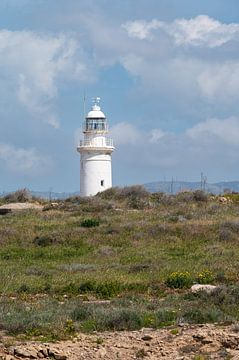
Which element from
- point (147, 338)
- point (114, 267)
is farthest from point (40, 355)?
point (114, 267)

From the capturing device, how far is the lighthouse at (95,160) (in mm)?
46688

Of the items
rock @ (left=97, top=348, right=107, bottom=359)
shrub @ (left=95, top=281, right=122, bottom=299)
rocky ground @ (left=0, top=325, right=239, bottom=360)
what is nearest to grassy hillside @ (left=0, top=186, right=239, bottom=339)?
shrub @ (left=95, top=281, right=122, bottom=299)

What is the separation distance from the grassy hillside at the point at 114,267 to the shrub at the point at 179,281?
0.02 metres

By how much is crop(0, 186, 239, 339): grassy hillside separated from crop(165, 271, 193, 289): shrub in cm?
2

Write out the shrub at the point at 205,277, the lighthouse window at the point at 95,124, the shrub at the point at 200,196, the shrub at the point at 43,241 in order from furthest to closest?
1. the lighthouse window at the point at 95,124
2. the shrub at the point at 200,196
3. the shrub at the point at 43,241
4. the shrub at the point at 205,277

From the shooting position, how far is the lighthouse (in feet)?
153

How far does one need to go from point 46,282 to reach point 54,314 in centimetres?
610

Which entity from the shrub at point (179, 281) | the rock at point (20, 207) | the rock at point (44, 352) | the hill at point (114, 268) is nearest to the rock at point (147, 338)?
the hill at point (114, 268)

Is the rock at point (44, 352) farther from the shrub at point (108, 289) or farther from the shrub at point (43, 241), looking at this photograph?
the shrub at point (43, 241)

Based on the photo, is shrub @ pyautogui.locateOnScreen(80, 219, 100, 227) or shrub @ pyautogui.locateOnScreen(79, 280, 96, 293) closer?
shrub @ pyautogui.locateOnScreen(79, 280, 96, 293)

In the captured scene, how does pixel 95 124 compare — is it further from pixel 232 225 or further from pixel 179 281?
pixel 179 281

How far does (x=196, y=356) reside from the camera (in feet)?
36.1

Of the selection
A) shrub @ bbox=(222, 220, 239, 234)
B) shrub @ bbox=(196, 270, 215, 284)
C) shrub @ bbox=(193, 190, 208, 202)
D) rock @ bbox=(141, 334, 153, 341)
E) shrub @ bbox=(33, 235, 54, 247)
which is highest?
shrub @ bbox=(193, 190, 208, 202)

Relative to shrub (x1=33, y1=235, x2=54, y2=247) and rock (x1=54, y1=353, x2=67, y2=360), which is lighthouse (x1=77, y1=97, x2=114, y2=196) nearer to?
shrub (x1=33, y1=235, x2=54, y2=247)
